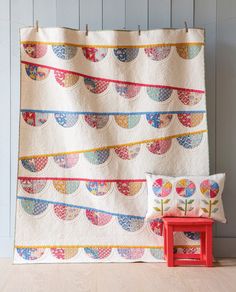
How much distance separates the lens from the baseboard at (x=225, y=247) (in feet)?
9.05

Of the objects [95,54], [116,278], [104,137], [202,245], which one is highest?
[95,54]

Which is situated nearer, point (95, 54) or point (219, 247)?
point (95, 54)

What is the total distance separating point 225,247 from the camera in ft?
9.05

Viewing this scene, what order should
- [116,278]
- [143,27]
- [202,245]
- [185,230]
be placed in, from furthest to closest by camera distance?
[143,27], [202,245], [185,230], [116,278]

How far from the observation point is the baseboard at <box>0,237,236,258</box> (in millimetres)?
2756

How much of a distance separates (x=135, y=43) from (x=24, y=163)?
93 cm

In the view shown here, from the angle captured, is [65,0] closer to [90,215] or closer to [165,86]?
[165,86]

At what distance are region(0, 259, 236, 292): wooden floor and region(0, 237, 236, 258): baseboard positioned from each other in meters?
0.13

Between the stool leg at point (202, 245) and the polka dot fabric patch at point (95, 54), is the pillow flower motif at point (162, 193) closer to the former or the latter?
the stool leg at point (202, 245)

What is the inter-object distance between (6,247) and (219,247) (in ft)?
4.19

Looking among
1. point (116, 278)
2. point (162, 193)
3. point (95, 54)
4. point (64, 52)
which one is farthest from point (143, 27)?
point (116, 278)

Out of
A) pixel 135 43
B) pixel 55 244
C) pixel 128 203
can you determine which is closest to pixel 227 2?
pixel 135 43

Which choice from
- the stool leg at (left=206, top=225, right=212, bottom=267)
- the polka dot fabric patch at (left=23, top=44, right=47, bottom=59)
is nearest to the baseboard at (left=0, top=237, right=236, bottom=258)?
the stool leg at (left=206, top=225, right=212, bottom=267)

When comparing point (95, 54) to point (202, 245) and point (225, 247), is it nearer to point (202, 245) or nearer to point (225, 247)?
point (202, 245)
